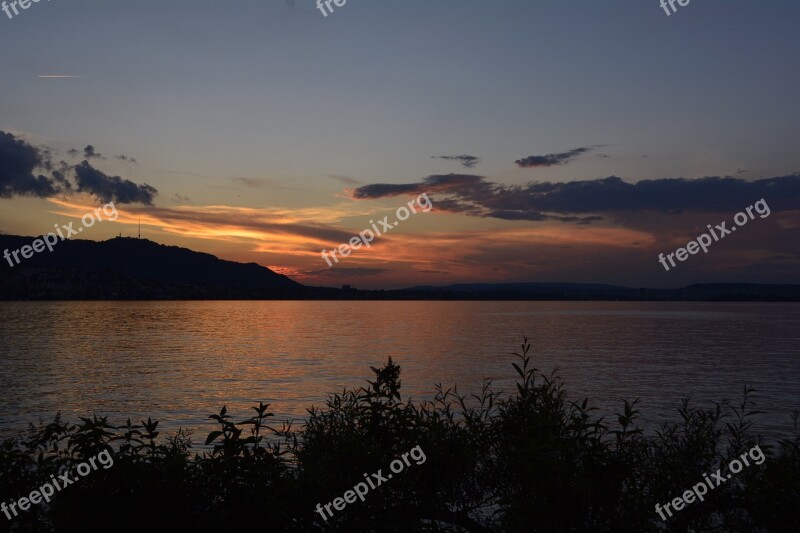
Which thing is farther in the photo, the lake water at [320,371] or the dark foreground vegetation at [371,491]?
the lake water at [320,371]

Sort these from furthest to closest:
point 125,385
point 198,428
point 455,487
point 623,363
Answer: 1. point 623,363
2. point 125,385
3. point 198,428
4. point 455,487

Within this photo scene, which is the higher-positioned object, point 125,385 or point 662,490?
point 662,490

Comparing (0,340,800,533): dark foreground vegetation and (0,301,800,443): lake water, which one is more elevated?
(0,340,800,533): dark foreground vegetation

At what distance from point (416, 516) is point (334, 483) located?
1.51m

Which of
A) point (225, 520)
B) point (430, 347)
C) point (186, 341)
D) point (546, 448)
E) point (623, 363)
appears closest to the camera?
point (225, 520)

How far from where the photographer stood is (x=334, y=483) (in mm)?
10352

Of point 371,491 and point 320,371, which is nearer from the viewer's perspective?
point 371,491

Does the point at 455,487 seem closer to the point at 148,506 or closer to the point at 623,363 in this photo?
the point at 148,506

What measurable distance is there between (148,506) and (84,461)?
1204mm

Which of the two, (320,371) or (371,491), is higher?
(371,491)

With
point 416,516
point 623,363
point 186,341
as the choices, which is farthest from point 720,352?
point 416,516

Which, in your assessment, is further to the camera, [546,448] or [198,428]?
[198,428]

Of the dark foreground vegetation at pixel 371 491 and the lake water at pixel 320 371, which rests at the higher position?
the dark foreground vegetation at pixel 371 491

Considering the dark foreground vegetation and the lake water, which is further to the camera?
the lake water
